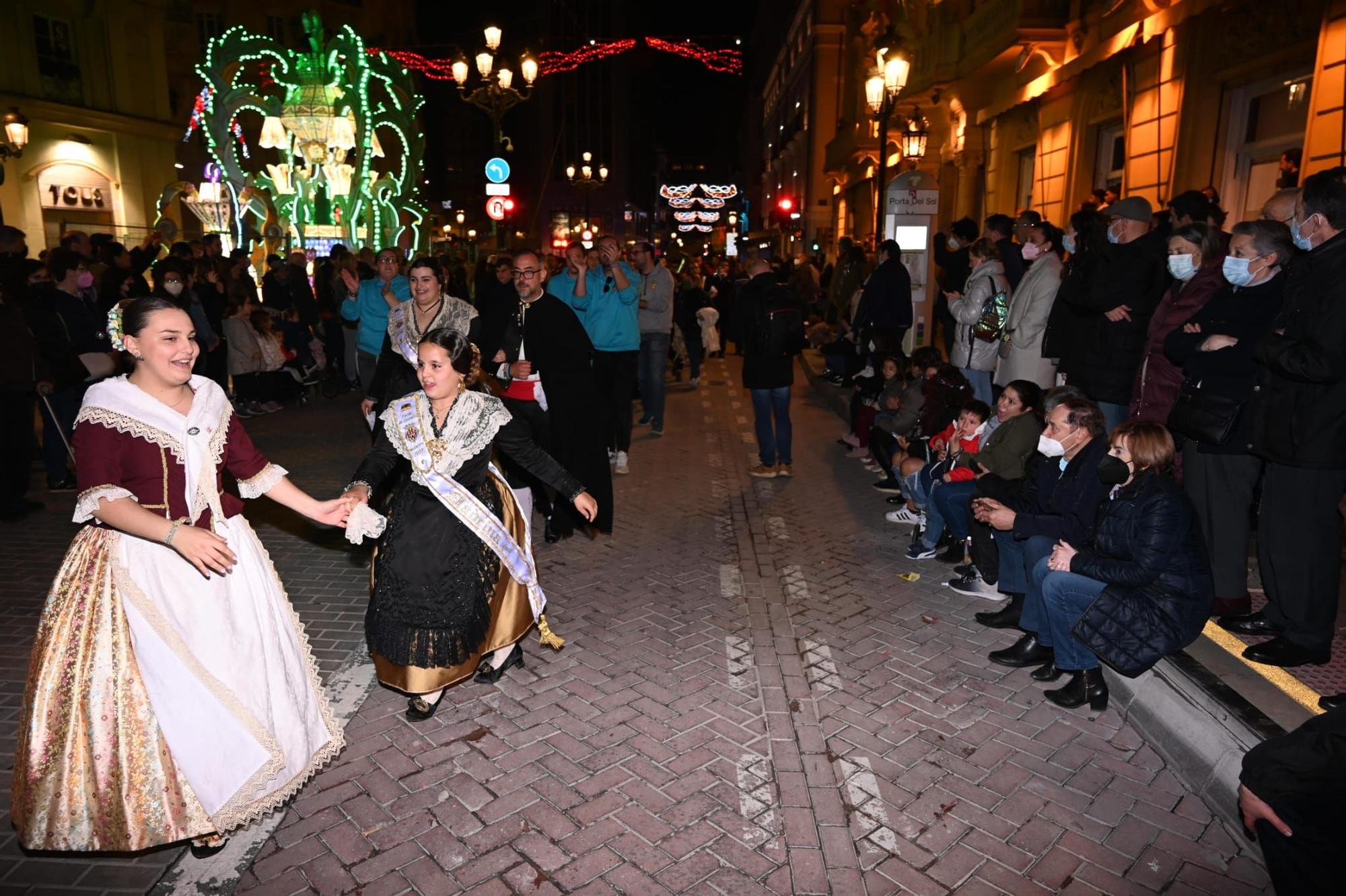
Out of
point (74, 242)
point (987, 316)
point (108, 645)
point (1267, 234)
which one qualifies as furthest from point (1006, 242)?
point (74, 242)

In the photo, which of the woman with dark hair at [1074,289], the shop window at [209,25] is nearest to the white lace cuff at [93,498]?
the woman with dark hair at [1074,289]

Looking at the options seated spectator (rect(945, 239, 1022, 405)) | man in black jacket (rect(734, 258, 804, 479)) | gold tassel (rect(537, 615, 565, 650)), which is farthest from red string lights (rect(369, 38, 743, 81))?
gold tassel (rect(537, 615, 565, 650))

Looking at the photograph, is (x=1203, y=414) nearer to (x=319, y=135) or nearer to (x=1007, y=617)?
(x=1007, y=617)

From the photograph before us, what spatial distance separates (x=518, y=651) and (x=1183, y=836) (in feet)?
10.6

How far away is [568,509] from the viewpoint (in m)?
6.84

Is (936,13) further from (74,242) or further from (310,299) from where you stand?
(74,242)

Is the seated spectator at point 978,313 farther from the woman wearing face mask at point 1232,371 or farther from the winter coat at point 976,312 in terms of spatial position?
the woman wearing face mask at point 1232,371

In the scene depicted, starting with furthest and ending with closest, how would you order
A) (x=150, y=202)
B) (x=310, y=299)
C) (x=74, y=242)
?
(x=150, y=202)
(x=310, y=299)
(x=74, y=242)

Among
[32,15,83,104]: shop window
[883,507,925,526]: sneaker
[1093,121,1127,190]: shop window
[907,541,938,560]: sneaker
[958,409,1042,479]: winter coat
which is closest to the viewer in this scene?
[958,409,1042,479]: winter coat

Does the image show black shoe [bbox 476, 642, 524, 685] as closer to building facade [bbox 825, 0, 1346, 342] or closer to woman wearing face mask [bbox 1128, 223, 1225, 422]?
woman wearing face mask [bbox 1128, 223, 1225, 422]

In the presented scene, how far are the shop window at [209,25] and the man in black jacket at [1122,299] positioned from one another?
42048mm

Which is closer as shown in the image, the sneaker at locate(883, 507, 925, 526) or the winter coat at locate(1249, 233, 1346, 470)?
the winter coat at locate(1249, 233, 1346, 470)

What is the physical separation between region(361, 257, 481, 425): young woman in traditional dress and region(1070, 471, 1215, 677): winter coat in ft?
13.5

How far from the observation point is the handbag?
457 cm
